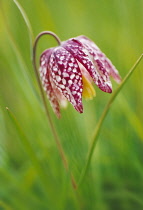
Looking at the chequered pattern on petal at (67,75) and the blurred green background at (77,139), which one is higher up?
the chequered pattern on petal at (67,75)

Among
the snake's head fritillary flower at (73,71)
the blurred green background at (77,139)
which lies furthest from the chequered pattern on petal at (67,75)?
the blurred green background at (77,139)

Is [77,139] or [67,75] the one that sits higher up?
[67,75]

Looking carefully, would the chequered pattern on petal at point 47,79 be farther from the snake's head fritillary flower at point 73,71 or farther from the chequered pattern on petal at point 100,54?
the chequered pattern on petal at point 100,54

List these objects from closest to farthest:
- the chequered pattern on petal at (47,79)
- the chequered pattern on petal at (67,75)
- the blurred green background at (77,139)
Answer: the chequered pattern on petal at (67,75), the chequered pattern on petal at (47,79), the blurred green background at (77,139)

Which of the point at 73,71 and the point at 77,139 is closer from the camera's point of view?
the point at 73,71

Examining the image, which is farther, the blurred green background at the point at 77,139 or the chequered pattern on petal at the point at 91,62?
the blurred green background at the point at 77,139

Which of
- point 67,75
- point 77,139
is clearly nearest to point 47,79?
point 67,75

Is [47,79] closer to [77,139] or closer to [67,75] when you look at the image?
[67,75]

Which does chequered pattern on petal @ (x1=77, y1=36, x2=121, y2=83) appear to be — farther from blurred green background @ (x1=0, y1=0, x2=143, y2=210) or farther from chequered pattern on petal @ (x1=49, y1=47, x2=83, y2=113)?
blurred green background @ (x1=0, y1=0, x2=143, y2=210)
